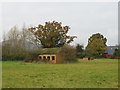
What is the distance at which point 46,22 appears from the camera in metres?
50.0

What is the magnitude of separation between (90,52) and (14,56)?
22.3 m

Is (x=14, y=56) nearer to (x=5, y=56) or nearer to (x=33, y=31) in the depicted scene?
(x=5, y=56)

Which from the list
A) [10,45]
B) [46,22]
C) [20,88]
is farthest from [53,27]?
[20,88]

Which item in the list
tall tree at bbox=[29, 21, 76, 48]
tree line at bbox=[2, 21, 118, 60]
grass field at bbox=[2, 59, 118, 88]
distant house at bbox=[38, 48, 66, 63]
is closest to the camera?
grass field at bbox=[2, 59, 118, 88]

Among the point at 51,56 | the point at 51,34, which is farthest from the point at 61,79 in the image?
the point at 51,34

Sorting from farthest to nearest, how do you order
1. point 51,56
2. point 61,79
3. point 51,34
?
point 51,34 < point 51,56 < point 61,79

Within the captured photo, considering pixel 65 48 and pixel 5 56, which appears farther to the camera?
pixel 5 56

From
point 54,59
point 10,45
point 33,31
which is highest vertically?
point 33,31

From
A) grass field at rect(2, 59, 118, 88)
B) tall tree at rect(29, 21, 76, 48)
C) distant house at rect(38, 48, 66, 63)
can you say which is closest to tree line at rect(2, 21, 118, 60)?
tall tree at rect(29, 21, 76, 48)

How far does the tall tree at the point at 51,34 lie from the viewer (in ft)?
162

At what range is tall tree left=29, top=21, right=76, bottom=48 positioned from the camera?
49.3 meters

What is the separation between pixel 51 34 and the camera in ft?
161

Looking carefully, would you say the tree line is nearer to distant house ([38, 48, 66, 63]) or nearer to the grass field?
distant house ([38, 48, 66, 63])

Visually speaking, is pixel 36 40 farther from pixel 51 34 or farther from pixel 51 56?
pixel 51 56
